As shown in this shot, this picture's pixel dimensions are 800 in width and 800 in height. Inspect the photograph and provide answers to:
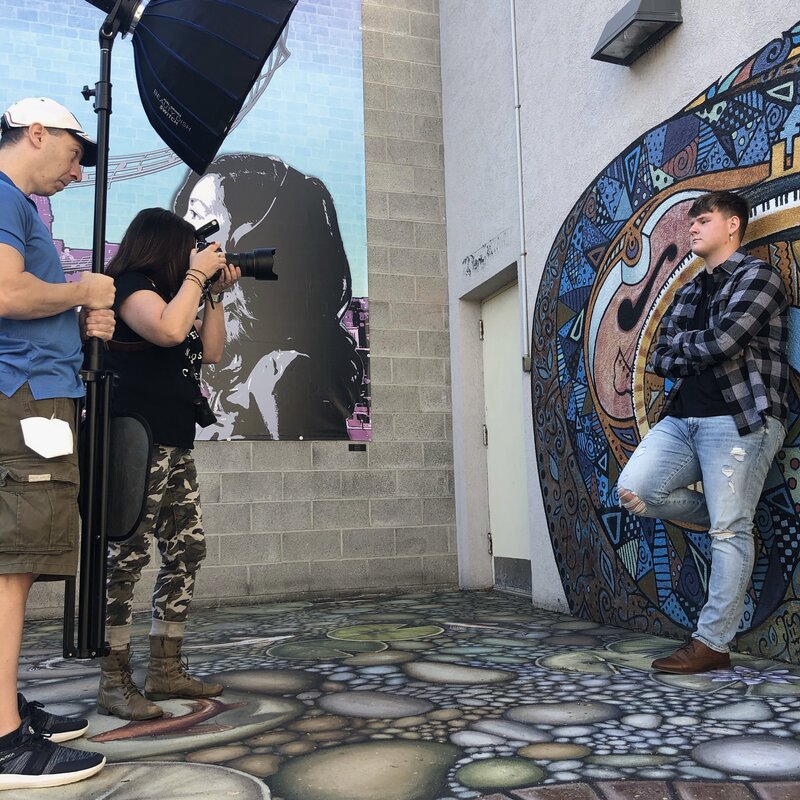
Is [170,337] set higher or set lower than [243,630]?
higher

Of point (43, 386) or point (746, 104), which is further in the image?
point (746, 104)

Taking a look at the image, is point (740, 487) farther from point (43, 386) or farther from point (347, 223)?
point (347, 223)

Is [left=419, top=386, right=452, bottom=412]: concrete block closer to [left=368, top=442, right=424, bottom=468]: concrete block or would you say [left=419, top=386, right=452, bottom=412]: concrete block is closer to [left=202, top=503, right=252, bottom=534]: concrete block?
[left=368, top=442, right=424, bottom=468]: concrete block

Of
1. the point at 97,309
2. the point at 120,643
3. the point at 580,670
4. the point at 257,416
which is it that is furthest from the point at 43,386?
the point at 257,416

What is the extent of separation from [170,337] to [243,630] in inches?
73.2

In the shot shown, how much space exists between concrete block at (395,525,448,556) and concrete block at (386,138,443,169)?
7.45ft

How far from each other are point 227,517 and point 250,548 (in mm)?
215

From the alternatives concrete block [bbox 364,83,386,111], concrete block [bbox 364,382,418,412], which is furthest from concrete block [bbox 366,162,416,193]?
concrete block [bbox 364,382,418,412]

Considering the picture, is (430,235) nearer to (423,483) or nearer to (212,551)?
(423,483)

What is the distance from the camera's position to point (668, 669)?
7.49ft

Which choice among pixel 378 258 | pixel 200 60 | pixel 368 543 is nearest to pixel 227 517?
pixel 368 543

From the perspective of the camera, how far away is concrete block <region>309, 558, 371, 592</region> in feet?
14.9

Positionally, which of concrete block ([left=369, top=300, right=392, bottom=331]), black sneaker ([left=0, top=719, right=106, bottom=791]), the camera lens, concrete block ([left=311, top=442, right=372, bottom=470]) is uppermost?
concrete block ([left=369, top=300, right=392, bottom=331])

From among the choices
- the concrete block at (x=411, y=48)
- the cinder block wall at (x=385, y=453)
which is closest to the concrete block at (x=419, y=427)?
the cinder block wall at (x=385, y=453)
